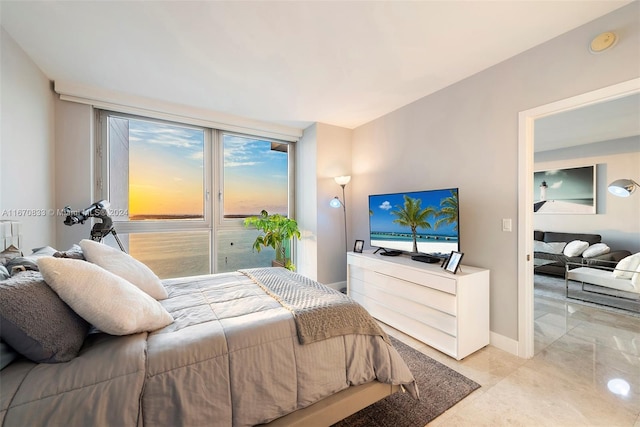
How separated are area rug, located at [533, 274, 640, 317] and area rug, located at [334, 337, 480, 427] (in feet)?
8.96

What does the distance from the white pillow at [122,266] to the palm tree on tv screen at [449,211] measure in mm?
2408

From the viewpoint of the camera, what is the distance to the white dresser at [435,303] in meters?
2.05

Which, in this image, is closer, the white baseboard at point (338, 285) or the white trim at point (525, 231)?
the white trim at point (525, 231)

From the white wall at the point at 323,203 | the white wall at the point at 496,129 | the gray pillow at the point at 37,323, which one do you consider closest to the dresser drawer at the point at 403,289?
the white wall at the point at 496,129

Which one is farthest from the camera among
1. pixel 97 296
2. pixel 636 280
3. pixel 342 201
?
pixel 342 201

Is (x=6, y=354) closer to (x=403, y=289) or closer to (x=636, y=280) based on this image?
(x=403, y=289)

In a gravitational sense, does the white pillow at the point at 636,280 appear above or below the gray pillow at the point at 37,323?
below

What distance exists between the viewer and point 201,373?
3.35ft

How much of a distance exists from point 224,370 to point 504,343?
2395 millimetres

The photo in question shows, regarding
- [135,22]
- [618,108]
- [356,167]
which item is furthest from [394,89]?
[618,108]

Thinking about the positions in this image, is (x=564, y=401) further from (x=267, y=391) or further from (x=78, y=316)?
(x=78, y=316)

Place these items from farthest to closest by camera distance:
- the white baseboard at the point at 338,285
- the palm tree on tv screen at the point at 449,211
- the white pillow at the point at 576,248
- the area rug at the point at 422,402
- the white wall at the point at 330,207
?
the white pillow at the point at 576,248 → the white baseboard at the point at 338,285 → the white wall at the point at 330,207 → the palm tree on tv screen at the point at 449,211 → the area rug at the point at 422,402

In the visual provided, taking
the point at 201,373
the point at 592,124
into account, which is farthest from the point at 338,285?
the point at 592,124

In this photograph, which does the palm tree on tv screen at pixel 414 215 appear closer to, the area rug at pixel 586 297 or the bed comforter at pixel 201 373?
the bed comforter at pixel 201 373
